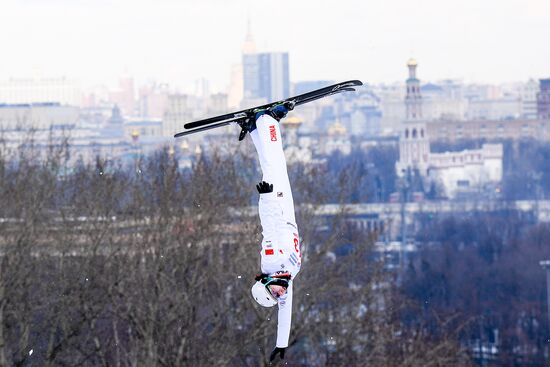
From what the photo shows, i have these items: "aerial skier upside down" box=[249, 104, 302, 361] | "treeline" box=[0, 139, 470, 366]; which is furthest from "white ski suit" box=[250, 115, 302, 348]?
"treeline" box=[0, 139, 470, 366]

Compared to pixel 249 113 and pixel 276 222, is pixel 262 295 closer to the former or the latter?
pixel 276 222

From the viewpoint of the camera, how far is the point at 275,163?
33.0ft

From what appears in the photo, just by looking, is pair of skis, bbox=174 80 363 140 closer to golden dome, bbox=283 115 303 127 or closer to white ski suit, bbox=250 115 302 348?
white ski suit, bbox=250 115 302 348

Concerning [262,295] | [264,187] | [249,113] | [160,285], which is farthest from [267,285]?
[160,285]

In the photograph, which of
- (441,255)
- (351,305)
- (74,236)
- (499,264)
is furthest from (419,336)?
(441,255)

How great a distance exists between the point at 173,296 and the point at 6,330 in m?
2.81

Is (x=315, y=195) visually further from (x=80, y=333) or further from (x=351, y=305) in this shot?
(x=80, y=333)

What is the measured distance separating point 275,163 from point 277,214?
246 millimetres

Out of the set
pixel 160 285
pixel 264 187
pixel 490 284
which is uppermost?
pixel 264 187

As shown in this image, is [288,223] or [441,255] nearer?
[288,223]

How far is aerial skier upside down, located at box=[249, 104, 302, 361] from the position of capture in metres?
10.0

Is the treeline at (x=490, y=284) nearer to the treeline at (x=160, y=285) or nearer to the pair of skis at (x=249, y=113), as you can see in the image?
the treeline at (x=160, y=285)

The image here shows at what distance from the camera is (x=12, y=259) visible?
35812 mm

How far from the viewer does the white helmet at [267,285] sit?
10.1 metres
